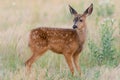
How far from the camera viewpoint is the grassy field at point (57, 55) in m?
10.6

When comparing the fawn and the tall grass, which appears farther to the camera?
the tall grass

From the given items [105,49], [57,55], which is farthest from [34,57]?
[105,49]

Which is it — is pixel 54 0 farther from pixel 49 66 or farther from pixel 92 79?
pixel 92 79

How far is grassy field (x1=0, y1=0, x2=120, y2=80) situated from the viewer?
10.6m

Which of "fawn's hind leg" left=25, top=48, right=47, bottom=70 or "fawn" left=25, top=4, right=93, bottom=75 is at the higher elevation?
"fawn" left=25, top=4, right=93, bottom=75

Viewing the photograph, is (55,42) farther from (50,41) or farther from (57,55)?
(57,55)

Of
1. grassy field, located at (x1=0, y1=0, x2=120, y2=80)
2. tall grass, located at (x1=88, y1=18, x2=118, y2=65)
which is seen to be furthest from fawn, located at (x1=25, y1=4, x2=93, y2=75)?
tall grass, located at (x1=88, y1=18, x2=118, y2=65)

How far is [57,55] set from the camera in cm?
1207

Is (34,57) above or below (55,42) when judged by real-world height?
below

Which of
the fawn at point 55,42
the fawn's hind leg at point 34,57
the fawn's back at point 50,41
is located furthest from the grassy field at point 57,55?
the fawn's back at point 50,41

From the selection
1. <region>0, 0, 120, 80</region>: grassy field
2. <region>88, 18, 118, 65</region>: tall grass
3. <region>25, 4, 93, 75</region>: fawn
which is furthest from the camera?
<region>88, 18, 118, 65</region>: tall grass

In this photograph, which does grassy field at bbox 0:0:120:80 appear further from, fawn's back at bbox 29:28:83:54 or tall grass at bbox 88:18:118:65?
fawn's back at bbox 29:28:83:54

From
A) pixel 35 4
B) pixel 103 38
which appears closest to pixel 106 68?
pixel 103 38

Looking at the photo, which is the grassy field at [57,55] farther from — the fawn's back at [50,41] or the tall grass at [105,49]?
the fawn's back at [50,41]
